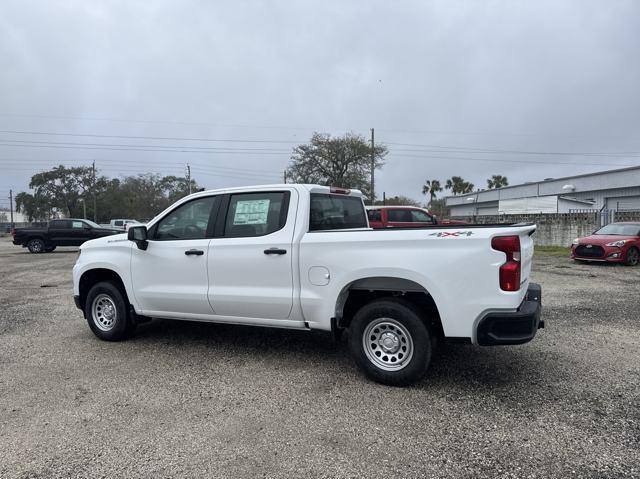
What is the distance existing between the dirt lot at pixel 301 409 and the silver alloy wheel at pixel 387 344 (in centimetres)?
25

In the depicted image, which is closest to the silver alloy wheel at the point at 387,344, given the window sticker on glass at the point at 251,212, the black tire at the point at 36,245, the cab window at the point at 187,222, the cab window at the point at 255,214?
the cab window at the point at 255,214

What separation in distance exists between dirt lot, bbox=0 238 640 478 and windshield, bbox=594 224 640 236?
984cm

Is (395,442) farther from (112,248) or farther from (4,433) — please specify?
(112,248)

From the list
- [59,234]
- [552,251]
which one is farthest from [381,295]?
[59,234]

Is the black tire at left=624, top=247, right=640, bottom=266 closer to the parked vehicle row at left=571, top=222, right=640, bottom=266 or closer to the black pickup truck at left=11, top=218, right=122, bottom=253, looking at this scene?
the parked vehicle row at left=571, top=222, right=640, bottom=266

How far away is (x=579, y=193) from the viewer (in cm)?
3666

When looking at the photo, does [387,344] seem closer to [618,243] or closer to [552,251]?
[618,243]

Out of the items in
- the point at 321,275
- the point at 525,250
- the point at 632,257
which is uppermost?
the point at 525,250

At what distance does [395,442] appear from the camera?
322 centimetres

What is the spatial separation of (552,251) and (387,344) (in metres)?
18.0

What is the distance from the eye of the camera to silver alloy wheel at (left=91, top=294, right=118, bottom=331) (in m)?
5.75

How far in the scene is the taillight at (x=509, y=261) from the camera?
364cm

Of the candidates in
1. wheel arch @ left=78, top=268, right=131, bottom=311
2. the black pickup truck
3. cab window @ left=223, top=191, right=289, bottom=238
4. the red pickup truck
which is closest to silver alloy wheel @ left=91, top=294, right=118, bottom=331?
wheel arch @ left=78, top=268, right=131, bottom=311

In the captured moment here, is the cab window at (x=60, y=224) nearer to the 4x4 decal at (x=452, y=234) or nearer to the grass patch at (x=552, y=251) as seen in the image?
the grass patch at (x=552, y=251)
